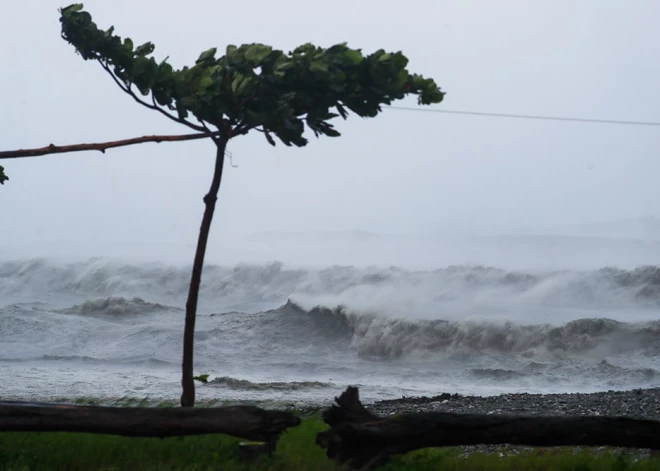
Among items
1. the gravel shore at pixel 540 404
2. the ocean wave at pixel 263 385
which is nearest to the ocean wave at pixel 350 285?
the ocean wave at pixel 263 385

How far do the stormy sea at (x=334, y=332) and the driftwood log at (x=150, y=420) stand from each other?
836cm

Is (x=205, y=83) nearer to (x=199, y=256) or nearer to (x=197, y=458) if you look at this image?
(x=199, y=256)

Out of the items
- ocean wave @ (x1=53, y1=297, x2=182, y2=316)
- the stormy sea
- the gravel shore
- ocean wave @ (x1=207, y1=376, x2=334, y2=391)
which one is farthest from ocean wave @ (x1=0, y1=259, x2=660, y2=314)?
the gravel shore

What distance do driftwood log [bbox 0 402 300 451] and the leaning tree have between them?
130cm

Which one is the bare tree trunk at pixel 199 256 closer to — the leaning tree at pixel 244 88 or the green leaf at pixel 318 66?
the leaning tree at pixel 244 88

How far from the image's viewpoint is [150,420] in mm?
5332

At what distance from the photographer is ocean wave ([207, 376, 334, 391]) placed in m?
15.6

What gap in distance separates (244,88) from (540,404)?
307 inches

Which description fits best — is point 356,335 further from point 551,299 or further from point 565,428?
point 565,428

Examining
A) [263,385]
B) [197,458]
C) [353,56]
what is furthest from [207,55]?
[263,385]

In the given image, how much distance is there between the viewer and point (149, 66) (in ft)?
22.6

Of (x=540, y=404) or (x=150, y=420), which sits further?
(x=540, y=404)

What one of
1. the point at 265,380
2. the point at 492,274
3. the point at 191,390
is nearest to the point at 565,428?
the point at 191,390

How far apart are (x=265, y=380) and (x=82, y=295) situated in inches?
813
